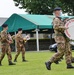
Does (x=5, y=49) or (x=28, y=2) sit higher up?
(x=28, y=2)

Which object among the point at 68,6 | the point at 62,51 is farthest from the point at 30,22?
the point at 62,51

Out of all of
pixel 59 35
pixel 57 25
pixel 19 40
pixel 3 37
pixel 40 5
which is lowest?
pixel 19 40

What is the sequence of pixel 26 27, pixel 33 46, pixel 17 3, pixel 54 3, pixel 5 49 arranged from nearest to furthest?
pixel 5 49 < pixel 26 27 < pixel 33 46 < pixel 54 3 < pixel 17 3

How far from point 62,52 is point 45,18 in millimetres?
25778

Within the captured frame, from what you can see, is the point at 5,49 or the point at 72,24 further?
the point at 5,49

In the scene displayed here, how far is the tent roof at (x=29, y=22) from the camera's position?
111 feet

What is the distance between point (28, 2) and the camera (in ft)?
172

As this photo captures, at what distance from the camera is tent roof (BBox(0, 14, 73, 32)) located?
3391 centimetres

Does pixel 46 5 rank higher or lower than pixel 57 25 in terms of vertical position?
higher

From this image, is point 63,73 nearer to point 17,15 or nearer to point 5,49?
point 5,49

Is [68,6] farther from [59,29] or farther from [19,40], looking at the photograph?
[59,29]

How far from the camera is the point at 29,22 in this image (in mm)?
34531

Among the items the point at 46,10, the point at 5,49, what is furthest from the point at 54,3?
the point at 5,49

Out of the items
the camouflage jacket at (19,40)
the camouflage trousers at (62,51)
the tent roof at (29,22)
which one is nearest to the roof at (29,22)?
the tent roof at (29,22)
